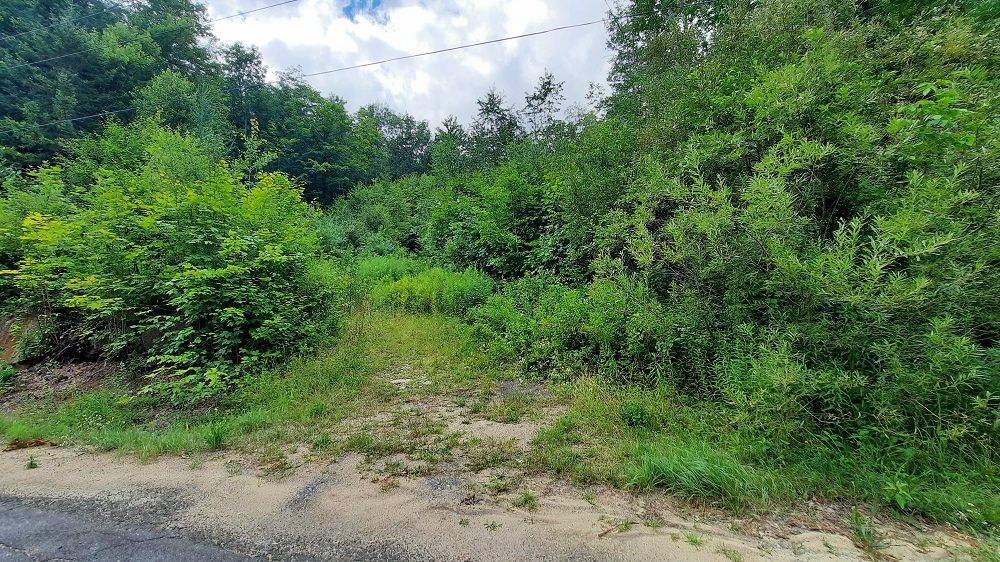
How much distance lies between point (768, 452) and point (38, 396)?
9674mm

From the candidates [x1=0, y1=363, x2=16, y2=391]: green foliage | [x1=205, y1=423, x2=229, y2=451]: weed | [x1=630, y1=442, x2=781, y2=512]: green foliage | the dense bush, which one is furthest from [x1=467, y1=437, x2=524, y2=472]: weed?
[x1=0, y1=363, x2=16, y2=391]: green foliage

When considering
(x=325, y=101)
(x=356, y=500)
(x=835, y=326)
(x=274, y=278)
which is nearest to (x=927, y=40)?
(x=835, y=326)

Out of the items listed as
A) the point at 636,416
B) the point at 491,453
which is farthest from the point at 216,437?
the point at 636,416

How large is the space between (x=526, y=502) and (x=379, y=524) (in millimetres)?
974

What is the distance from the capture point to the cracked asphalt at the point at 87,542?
1.96 meters

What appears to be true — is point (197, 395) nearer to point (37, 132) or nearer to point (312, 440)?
point (312, 440)

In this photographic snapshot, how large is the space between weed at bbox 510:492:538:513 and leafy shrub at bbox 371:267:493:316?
19.1 feet

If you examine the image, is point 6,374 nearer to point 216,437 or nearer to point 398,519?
point 216,437

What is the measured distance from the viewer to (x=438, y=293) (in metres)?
8.88

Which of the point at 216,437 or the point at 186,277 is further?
the point at 186,277

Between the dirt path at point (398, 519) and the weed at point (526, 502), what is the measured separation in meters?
0.06

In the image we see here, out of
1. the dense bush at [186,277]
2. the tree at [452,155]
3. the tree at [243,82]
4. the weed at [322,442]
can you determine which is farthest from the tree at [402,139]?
the weed at [322,442]

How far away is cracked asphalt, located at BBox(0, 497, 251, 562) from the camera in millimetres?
1961

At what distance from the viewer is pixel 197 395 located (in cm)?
429
